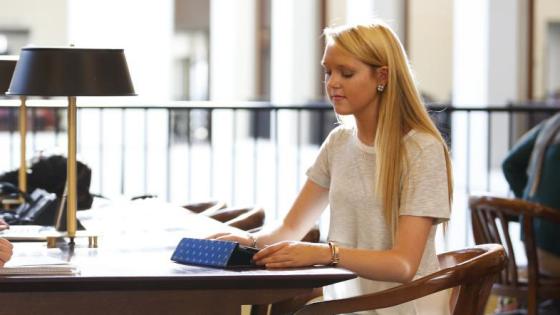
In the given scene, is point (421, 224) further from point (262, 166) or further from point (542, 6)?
point (262, 166)

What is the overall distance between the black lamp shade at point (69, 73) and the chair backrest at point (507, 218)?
73.3 inches

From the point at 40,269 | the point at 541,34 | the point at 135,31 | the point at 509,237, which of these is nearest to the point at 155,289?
the point at 40,269

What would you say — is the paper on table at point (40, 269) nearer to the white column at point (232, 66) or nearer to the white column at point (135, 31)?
the white column at point (135, 31)

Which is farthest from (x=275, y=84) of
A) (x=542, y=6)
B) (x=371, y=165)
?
(x=371, y=165)

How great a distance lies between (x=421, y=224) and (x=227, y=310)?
0.59 metres

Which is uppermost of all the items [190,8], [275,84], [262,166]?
[190,8]

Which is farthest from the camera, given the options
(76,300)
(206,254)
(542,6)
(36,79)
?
(542,6)

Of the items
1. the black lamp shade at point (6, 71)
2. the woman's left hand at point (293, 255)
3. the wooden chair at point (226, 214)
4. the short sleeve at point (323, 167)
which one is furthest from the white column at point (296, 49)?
the woman's left hand at point (293, 255)

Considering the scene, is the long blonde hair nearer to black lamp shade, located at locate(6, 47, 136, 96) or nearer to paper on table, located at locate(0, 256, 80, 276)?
black lamp shade, located at locate(6, 47, 136, 96)

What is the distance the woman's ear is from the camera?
3.05 m

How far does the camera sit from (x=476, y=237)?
15.2 feet

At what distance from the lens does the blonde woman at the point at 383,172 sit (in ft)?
9.73

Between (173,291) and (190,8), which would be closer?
(173,291)

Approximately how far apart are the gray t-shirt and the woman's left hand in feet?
1.01
